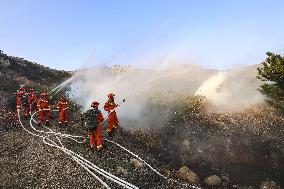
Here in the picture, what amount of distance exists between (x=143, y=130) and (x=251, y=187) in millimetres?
6398

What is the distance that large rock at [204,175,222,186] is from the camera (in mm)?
18700

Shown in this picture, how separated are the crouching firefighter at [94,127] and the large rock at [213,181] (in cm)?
559

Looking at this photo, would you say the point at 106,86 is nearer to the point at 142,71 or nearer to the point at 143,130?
the point at 142,71

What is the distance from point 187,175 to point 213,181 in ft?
4.67

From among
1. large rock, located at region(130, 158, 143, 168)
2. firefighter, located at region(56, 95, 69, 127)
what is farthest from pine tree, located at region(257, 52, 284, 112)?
firefighter, located at region(56, 95, 69, 127)

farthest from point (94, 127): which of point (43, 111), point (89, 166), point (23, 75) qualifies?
point (23, 75)

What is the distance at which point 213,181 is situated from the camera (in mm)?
18781

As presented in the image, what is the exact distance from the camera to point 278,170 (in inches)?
792

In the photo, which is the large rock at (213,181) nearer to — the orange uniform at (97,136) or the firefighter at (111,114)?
the firefighter at (111,114)

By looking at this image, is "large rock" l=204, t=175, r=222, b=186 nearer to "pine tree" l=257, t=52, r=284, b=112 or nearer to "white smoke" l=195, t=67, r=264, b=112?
"pine tree" l=257, t=52, r=284, b=112

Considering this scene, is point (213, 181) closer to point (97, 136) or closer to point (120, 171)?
point (120, 171)

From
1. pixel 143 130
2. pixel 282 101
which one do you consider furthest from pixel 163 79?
pixel 282 101

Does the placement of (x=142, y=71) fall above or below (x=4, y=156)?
above

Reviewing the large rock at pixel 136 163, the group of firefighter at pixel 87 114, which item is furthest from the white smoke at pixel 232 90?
the large rock at pixel 136 163
